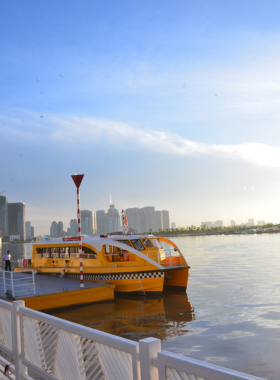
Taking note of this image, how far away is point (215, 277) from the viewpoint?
2725cm

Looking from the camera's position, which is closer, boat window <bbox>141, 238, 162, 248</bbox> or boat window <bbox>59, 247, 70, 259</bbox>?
boat window <bbox>141, 238, 162, 248</bbox>

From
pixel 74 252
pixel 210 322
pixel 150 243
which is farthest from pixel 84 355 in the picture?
pixel 74 252

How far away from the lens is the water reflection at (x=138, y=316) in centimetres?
1281

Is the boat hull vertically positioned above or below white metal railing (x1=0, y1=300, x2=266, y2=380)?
below

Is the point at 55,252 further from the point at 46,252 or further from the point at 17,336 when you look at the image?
the point at 17,336

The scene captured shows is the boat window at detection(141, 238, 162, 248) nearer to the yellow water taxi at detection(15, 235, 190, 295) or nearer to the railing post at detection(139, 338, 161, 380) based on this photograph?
the yellow water taxi at detection(15, 235, 190, 295)

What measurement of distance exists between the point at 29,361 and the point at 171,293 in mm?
15211

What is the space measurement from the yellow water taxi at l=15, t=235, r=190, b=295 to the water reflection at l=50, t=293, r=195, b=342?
96cm

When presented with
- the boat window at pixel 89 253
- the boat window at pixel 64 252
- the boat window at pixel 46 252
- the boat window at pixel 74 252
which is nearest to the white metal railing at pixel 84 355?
the boat window at pixel 89 253

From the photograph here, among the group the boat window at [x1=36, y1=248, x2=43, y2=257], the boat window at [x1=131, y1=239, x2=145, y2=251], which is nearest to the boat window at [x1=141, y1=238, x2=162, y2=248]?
the boat window at [x1=131, y1=239, x2=145, y2=251]

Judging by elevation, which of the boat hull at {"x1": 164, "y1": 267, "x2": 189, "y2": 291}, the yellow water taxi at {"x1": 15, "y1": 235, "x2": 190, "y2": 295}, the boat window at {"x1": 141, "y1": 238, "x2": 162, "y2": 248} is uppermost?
the boat window at {"x1": 141, "y1": 238, "x2": 162, "y2": 248}

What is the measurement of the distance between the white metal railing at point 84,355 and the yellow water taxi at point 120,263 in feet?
38.6

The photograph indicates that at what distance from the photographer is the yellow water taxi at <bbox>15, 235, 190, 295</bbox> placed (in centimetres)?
1830

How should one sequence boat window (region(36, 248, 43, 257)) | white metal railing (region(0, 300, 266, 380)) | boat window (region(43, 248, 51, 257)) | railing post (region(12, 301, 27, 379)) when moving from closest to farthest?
1. white metal railing (region(0, 300, 266, 380))
2. railing post (region(12, 301, 27, 379))
3. boat window (region(43, 248, 51, 257))
4. boat window (region(36, 248, 43, 257))
